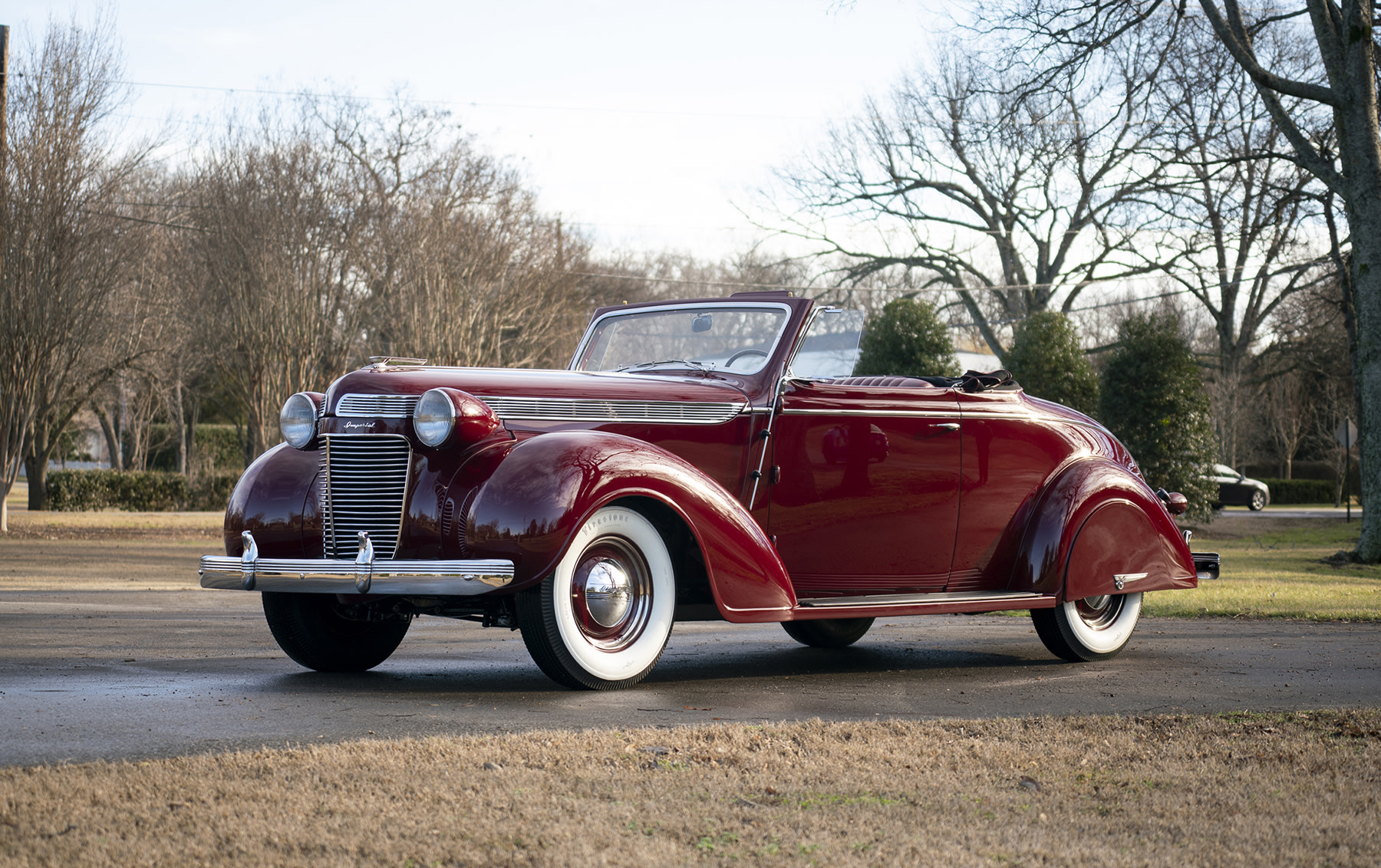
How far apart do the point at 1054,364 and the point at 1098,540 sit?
1746cm

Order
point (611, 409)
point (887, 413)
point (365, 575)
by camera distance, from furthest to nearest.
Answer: point (887, 413), point (611, 409), point (365, 575)

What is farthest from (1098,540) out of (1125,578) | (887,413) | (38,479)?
(38,479)

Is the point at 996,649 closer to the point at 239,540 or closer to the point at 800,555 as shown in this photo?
the point at 800,555

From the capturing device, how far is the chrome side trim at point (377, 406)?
6.05 m

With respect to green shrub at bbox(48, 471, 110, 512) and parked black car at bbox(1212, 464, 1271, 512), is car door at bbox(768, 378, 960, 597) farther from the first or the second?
parked black car at bbox(1212, 464, 1271, 512)

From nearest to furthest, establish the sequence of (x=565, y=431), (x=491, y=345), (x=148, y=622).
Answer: (x=565, y=431) → (x=148, y=622) → (x=491, y=345)

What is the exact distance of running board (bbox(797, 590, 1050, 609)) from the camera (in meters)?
6.57

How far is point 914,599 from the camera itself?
23.1 feet

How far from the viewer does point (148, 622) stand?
30.3 feet

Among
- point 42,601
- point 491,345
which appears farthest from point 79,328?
point 42,601

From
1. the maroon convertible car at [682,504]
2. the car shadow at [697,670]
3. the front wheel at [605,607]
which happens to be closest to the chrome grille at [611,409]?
the maroon convertible car at [682,504]

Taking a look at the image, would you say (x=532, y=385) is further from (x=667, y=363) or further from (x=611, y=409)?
(x=667, y=363)

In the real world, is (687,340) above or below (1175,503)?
above

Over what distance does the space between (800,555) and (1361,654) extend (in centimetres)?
356
